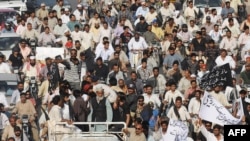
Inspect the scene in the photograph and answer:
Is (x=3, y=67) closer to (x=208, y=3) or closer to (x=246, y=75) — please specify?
(x=246, y=75)

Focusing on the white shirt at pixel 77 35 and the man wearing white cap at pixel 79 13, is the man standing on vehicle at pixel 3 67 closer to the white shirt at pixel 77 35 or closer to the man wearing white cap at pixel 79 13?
the white shirt at pixel 77 35

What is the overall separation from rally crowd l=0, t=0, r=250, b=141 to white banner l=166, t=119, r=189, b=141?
0.39 ft

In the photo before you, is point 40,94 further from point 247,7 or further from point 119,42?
point 247,7

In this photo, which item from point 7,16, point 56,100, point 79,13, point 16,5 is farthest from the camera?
point 16,5

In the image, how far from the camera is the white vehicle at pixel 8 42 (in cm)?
3166

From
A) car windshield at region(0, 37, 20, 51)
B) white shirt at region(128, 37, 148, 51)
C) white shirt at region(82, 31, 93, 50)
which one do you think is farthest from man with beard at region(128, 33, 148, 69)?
car windshield at region(0, 37, 20, 51)

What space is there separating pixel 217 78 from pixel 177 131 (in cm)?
356

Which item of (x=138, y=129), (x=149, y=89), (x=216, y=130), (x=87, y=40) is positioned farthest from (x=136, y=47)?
(x=216, y=130)

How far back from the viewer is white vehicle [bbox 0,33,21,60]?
1246 inches

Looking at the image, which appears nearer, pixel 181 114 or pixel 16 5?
pixel 181 114

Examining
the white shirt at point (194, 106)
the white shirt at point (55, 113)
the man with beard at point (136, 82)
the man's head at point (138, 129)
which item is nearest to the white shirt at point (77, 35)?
the man with beard at point (136, 82)

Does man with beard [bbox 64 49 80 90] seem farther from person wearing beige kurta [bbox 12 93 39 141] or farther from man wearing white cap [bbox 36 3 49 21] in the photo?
man wearing white cap [bbox 36 3 49 21]

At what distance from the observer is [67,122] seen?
2347 cm

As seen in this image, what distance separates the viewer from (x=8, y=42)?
32125 millimetres
